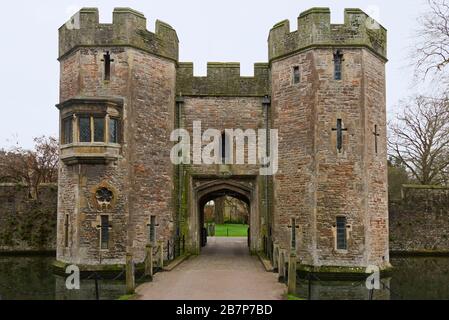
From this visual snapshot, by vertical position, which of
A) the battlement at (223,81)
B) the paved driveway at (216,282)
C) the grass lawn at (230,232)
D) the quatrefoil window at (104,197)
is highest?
the battlement at (223,81)

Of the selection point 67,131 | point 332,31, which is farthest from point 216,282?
point 332,31

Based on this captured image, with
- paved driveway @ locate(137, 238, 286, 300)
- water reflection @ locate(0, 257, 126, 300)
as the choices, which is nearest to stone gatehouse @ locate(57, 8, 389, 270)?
water reflection @ locate(0, 257, 126, 300)

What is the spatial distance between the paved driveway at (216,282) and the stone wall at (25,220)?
9.70 metres

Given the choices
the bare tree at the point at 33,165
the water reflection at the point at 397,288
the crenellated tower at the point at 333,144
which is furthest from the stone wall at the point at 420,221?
the bare tree at the point at 33,165

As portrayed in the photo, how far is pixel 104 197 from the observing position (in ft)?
53.6

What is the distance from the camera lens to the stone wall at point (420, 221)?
2391cm

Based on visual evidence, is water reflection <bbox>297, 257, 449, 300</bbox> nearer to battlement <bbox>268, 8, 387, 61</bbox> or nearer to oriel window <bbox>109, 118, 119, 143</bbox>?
oriel window <bbox>109, 118, 119, 143</bbox>

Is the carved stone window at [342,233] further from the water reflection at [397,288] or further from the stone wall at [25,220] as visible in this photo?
the stone wall at [25,220]

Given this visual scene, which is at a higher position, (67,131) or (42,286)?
(67,131)

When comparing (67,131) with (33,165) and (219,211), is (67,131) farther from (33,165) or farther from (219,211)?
(219,211)

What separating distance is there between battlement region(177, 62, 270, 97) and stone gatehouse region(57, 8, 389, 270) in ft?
2.85

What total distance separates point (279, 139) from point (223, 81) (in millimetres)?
3334

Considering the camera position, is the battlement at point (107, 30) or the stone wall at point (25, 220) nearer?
the battlement at point (107, 30)

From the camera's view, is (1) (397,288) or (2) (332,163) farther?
(2) (332,163)
